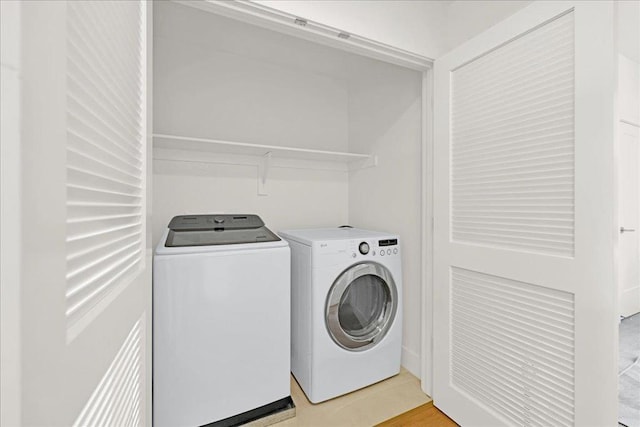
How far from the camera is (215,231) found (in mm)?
1586

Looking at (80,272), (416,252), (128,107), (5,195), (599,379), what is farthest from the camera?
(416,252)

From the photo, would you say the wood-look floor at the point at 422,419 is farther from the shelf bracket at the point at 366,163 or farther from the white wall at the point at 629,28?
the white wall at the point at 629,28

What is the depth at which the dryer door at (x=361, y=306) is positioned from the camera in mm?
1693

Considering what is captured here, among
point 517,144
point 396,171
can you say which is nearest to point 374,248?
point 396,171

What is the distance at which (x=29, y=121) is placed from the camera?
10.2 inches

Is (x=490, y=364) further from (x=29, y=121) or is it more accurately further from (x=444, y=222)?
(x=29, y=121)

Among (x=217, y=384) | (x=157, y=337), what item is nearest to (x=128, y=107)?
(x=157, y=337)

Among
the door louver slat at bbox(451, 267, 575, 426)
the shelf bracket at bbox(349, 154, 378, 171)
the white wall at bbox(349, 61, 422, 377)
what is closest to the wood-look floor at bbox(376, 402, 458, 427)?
the door louver slat at bbox(451, 267, 575, 426)

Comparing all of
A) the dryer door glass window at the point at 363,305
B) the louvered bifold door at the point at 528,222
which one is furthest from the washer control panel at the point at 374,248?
the louvered bifold door at the point at 528,222

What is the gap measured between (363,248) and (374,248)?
9cm

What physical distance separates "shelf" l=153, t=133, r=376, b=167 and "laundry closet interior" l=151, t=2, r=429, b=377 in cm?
1

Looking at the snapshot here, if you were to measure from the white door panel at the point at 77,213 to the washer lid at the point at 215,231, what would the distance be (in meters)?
0.79

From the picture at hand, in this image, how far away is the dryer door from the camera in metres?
1.69

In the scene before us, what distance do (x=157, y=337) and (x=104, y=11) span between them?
1285 mm
